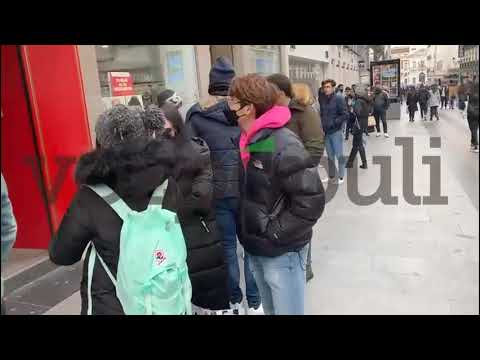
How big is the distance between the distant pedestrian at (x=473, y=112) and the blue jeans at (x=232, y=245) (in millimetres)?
1606

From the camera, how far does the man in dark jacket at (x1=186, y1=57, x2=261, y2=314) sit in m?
2.84

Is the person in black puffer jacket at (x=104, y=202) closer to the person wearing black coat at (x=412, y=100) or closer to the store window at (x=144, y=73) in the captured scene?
the person wearing black coat at (x=412, y=100)

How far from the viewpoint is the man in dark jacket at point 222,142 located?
2.84 m

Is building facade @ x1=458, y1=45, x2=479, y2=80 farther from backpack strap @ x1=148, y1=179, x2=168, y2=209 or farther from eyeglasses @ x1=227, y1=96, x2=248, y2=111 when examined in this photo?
backpack strap @ x1=148, y1=179, x2=168, y2=209

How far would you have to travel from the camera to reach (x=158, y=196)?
1.72 m

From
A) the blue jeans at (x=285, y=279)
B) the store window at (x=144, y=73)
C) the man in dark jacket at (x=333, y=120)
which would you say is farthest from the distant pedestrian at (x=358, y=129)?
A: the blue jeans at (x=285, y=279)

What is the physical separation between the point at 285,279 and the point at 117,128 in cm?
110

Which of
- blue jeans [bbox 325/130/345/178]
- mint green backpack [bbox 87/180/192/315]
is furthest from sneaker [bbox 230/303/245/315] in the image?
blue jeans [bbox 325/130/345/178]

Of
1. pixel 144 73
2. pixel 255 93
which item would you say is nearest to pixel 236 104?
pixel 255 93

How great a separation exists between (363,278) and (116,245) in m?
2.47

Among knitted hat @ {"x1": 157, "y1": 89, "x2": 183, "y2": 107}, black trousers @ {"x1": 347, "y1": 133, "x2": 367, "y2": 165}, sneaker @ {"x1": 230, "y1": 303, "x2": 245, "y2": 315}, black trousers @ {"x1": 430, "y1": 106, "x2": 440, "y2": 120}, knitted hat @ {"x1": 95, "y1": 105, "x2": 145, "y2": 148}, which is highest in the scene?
knitted hat @ {"x1": 157, "y1": 89, "x2": 183, "y2": 107}

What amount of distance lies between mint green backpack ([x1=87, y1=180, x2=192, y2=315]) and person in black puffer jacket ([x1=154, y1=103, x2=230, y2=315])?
610mm
